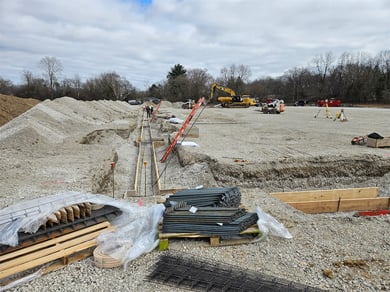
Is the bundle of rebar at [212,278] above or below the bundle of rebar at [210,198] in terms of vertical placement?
below

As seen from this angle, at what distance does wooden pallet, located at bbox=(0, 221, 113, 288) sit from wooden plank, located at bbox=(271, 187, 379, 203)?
4855mm

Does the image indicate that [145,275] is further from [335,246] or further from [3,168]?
[3,168]

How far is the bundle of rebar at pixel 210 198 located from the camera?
5.38 metres

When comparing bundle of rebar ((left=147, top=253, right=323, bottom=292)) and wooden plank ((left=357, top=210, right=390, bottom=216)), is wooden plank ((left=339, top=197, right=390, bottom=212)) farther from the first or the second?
bundle of rebar ((left=147, top=253, right=323, bottom=292))

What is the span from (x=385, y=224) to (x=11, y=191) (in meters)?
8.79

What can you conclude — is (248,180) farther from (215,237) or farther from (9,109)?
(9,109)

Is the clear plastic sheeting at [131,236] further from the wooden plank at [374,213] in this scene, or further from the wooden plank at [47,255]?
the wooden plank at [374,213]

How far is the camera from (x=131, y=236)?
15.3 feet

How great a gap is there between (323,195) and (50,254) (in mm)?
6888

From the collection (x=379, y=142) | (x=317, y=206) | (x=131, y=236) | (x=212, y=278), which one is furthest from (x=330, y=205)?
(x=379, y=142)

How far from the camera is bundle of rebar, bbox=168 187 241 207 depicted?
5379 mm

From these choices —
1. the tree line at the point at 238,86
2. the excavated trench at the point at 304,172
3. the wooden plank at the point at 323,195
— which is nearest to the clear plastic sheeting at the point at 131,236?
the wooden plank at the point at 323,195

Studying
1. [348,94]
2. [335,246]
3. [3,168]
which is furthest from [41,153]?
[348,94]

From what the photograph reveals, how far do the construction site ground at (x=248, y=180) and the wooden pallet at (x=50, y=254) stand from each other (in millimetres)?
162
